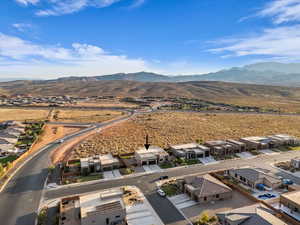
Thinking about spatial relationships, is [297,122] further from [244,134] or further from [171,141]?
[171,141]

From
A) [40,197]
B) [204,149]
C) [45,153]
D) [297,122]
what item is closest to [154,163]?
[204,149]

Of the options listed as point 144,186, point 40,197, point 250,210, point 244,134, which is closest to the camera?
point 250,210

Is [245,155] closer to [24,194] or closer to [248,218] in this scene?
[248,218]

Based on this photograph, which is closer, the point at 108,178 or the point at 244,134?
the point at 108,178

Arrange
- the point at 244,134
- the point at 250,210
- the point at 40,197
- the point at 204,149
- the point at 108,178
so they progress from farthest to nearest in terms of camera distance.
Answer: the point at 244,134 → the point at 204,149 → the point at 108,178 → the point at 40,197 → the point at 250,210

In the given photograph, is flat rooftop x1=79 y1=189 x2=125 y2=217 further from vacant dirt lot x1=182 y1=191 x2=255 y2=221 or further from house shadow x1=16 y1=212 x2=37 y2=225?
vacant dirt lot x1=182 y1=191 x2=255 y2=221

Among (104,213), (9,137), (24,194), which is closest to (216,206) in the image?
(104,213)
